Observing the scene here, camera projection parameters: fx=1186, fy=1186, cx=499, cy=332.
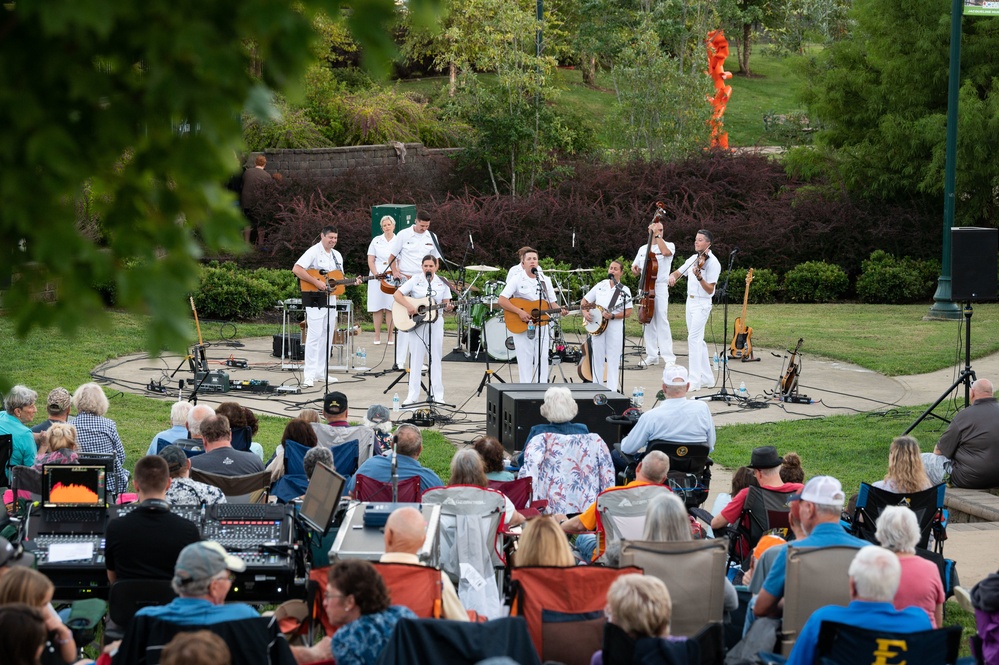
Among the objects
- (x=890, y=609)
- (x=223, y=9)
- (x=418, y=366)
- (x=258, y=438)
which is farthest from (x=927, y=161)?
(x=223, y=9)

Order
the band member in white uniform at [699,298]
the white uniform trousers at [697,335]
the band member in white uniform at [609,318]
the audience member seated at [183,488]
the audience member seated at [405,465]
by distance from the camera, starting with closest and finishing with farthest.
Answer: the audience member seated at [183,488] → the audience member seated at [405,465] → the band member in white uniform at [609,318] → the band member in white uniform at [699,298] → the white uniform trousers at [697,335]

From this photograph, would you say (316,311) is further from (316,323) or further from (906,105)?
(906,105)

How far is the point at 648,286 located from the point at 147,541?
37.3 feet

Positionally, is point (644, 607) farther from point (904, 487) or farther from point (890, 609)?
point (904, 487)

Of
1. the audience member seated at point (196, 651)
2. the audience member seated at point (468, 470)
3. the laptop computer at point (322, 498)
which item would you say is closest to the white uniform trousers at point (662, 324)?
the audience member seated at point (468, 470)

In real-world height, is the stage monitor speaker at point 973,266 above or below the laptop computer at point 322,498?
above

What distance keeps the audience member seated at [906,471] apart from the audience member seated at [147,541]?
15.4ft

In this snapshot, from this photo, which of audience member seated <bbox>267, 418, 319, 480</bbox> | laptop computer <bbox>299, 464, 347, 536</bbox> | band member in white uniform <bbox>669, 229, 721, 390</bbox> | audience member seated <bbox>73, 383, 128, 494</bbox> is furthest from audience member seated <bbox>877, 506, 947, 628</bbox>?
band member in white uniform <bbox>669, 229, 721, 390</bbox>

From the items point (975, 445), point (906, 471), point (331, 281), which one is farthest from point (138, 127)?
point (331, 281)

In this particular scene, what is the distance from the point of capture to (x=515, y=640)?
17.4 ft

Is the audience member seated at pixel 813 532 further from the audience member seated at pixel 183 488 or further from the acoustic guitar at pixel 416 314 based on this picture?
the acoustic guitar at pixel 416 314

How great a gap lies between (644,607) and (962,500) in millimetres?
6430

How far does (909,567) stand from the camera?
6238 mm

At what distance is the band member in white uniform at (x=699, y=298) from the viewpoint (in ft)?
52.6
